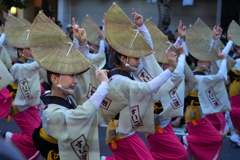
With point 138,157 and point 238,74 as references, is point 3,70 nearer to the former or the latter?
point 138,157

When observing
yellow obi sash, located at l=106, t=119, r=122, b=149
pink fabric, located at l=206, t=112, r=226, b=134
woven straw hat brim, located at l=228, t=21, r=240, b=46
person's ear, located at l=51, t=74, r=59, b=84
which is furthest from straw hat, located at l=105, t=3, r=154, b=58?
woven straw hat brim, located at l=228, t=21, r=240, b=46

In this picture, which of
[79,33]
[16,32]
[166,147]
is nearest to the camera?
[79,33]

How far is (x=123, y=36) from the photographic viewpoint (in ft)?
14.4

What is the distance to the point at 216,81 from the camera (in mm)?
6348

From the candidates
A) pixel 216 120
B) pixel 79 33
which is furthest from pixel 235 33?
pixel 79 33

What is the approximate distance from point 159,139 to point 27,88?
2234 millimetres

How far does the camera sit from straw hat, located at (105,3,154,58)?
435cm

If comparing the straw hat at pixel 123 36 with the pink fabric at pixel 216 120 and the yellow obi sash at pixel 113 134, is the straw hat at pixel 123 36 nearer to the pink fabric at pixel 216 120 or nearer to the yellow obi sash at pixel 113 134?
the yellow obi sash at pixel 113 134

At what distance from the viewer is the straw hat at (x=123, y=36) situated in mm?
4352

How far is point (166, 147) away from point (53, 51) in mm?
2176

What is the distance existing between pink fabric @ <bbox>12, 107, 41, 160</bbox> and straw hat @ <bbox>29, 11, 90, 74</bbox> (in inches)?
86.1

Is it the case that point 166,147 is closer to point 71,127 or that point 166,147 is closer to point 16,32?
point 71,127

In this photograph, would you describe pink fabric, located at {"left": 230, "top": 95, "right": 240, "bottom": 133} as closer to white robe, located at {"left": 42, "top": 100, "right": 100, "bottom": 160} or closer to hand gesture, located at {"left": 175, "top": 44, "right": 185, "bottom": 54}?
hand gesture, located at {"left": 175, "top": 44, "right": 185, "bottom": 54}

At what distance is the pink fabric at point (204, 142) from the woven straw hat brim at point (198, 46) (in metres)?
0.91
